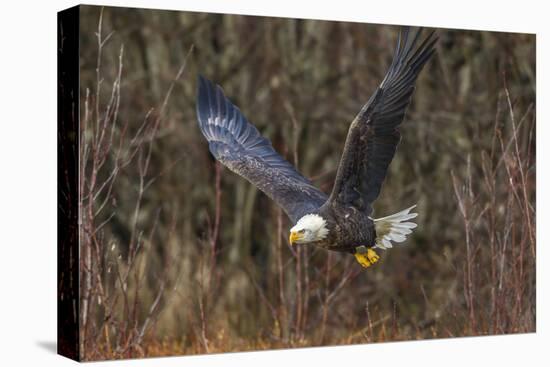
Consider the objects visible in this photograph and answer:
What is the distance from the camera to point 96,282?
323 inches

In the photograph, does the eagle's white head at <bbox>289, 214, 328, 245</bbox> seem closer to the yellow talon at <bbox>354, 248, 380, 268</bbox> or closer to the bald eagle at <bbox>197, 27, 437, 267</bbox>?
the bald eagle at <bbox>197, 27, 437, 267</bbox>

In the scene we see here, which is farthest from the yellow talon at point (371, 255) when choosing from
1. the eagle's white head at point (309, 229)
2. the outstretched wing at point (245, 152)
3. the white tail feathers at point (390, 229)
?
the eagle's white head at point (309, 229)

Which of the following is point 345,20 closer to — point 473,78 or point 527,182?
point 473,78

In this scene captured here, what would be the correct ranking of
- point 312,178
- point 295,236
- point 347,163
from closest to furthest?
point 347,163
point 295,236
point 312,178

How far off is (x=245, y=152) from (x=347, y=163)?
126 cm

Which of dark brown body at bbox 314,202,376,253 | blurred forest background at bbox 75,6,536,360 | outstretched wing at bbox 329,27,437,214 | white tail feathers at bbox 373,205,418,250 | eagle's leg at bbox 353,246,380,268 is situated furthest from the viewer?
blurred forest background at bbox 75,6,536,360

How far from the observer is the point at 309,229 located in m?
8.25

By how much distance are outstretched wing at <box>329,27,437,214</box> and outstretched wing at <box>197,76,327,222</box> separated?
1.55ft

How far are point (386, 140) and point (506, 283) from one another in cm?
222

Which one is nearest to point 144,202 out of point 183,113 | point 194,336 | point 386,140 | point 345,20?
point 183,113

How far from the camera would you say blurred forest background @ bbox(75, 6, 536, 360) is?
9422mm

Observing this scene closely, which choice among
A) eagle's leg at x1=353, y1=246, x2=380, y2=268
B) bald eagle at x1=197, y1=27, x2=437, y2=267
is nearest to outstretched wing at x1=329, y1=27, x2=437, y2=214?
bald eagle at x1=197, y1=27, x2=437, y2=267

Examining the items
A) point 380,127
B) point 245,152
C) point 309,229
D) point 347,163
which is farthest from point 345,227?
point 245,152

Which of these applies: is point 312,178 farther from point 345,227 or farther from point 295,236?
point 295,236
